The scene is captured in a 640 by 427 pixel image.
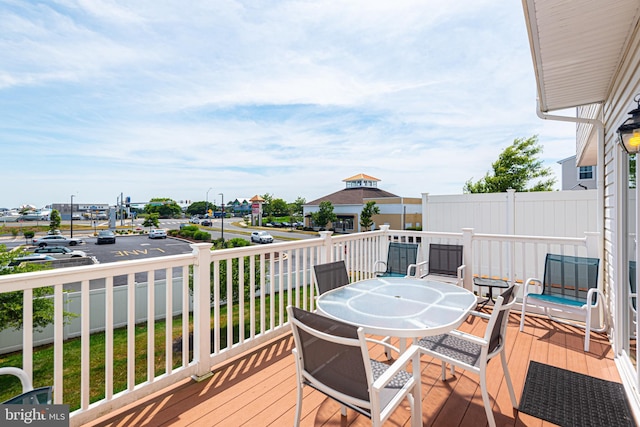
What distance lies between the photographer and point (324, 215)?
110 ft

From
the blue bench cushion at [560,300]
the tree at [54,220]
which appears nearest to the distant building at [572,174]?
the blue bench cushion at [560,300]

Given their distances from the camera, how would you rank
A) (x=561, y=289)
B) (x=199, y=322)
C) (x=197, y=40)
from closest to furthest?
(x=199, y=322), (x=561, y=289), (x=197, y=40)

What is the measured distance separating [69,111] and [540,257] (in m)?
27.1

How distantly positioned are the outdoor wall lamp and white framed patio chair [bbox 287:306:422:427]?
6.75 ft

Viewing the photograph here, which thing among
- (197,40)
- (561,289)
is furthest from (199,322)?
(197,40)

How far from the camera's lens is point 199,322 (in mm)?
2545

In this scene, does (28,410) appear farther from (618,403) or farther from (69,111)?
(69,111)

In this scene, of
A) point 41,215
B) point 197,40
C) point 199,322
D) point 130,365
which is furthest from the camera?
point 41,215

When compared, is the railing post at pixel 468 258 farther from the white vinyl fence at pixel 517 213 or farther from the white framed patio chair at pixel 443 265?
the white vinyl fence at pixel 517 213

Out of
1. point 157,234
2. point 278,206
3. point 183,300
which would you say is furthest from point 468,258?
point 278,206

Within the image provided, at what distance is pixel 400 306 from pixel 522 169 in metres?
20.9

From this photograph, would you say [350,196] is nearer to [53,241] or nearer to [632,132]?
[53,241]

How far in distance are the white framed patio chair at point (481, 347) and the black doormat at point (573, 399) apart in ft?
0.70

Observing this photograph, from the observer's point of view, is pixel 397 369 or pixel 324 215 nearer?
pixel 397 369
